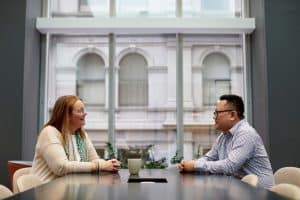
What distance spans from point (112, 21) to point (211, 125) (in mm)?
2000

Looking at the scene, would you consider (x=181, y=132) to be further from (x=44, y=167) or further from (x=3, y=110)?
(x=44, y=167)

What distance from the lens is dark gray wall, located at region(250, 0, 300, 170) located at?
5.08 metres

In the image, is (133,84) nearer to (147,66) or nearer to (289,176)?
(147,66)

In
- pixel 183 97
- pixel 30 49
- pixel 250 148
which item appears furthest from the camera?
pixel 183 97

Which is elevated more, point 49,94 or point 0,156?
point 49,94

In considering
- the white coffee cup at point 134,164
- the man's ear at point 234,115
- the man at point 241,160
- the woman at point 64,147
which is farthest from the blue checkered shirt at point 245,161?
the woman at point 64,147

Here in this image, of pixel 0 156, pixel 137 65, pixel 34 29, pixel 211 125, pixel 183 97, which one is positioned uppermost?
pixel 34 29

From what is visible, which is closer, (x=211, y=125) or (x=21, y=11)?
(x=21, y=11)

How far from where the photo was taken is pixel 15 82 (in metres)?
5.15

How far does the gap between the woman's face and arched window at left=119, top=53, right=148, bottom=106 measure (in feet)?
10.4

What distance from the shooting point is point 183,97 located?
18.7 feet

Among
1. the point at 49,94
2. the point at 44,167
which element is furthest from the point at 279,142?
the point at 44,167

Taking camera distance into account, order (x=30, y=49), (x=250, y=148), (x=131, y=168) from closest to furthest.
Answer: (x=131, y=168) → (x=250, y=148) → (x=30, y=49)

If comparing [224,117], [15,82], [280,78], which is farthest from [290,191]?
[15,82]
